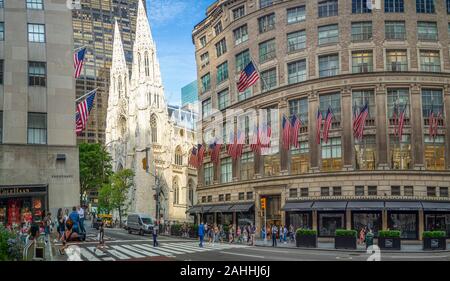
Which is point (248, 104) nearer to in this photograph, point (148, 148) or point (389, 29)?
point (389, 29)

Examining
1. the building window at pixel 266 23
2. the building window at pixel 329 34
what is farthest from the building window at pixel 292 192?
the building window at pixel 266 23

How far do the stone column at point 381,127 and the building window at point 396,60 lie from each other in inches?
74.2

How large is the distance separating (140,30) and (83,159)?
5374cm

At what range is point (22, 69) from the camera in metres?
17.8

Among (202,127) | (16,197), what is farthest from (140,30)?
(202,127)

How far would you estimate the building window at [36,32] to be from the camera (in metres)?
18.0

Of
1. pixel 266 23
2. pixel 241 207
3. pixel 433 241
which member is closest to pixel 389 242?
pixel 433 241

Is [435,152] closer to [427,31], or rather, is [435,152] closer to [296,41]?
[427,31]

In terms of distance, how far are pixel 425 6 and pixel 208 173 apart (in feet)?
95.1

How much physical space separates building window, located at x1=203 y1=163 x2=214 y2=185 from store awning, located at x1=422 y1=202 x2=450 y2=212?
23.3m

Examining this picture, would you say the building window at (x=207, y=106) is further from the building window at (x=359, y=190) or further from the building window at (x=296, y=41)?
the building window at (x=359, y=190)

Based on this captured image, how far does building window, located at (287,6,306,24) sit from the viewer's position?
34.7 metres

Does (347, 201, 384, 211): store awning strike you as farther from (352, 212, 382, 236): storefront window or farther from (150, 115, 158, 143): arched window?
(150, 115, 158, 143): arched window
